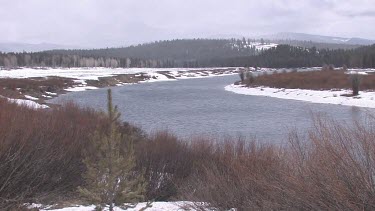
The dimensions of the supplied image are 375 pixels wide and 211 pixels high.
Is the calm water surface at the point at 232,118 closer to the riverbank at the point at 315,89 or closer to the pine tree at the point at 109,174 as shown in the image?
the riverbank at the point at 315,89

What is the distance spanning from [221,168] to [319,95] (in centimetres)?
3750

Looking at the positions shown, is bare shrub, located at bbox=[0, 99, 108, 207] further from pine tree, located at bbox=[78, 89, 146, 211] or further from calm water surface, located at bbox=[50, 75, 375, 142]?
calm water surface, located at bbox=[50, 75, 375, 142]

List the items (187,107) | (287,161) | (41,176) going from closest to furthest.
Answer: (287,161) → (41,176) → (187,107)

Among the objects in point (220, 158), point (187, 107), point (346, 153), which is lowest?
point (187, 107)

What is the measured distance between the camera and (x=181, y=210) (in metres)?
8.69

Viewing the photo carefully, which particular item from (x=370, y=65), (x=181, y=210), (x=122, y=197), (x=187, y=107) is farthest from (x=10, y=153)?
(x=370, y=65)

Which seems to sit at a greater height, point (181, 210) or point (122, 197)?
point (122, 197)

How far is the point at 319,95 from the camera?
45.1 metres

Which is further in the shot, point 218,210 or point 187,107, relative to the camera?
point 187,107

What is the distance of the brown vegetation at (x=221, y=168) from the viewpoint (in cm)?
547

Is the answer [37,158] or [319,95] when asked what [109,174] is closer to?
[37,158]

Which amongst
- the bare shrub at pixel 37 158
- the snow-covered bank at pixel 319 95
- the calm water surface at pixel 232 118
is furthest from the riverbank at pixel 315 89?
the bare shrub at pixel 37 158

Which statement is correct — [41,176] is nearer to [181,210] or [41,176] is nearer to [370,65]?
[181,210]

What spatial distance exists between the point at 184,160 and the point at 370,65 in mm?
110165
